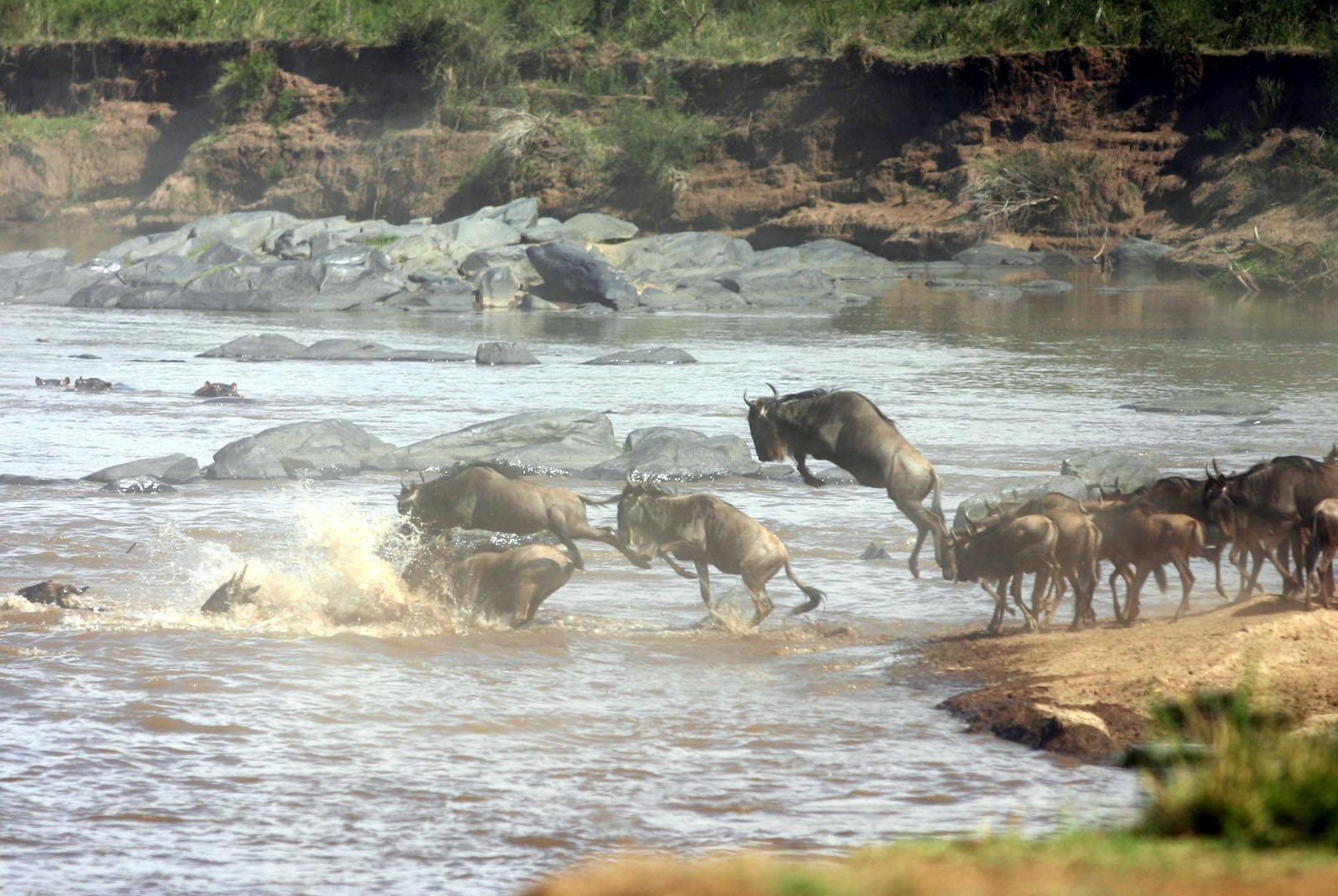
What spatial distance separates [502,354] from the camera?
21391 mm

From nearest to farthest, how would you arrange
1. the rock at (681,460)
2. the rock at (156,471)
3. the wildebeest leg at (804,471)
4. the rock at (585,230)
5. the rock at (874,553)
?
the wildebeest leg at (804,471) < the rock at (874,553) < the rock at (156,471) < the rock at (681,460) < the rock at (585,230)

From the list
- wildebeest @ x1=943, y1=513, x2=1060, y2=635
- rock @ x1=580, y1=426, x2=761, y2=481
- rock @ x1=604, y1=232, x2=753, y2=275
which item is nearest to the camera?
wildebeest @ x1=943, y1=513, x2=1060, y2=635

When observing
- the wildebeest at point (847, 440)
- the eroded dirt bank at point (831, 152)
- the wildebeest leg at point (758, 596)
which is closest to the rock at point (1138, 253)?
the eroded dirt bank at point (831, 152)

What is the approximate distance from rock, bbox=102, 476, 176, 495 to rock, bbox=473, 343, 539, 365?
29.2ft

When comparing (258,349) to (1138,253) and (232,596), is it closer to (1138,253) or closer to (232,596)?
(232,596)

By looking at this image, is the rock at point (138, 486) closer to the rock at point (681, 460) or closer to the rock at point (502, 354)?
the rock at point (681, 460)

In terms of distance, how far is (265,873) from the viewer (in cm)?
513

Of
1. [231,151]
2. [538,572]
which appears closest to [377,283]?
[231,151]

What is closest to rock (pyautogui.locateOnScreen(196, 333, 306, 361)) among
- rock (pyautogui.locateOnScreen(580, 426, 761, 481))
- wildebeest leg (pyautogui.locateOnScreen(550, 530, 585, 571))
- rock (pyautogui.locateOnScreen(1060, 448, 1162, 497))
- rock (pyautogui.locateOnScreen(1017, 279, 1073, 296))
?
rock (pyautogui.locateOnScreen(580, 426, 761, 481))

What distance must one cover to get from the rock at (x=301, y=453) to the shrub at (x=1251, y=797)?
32.2 feet

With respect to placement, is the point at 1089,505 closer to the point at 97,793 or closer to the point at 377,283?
the point at 97,793

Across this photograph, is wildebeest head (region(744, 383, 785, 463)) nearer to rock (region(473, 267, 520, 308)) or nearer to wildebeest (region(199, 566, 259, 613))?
wildebeest (region(199, 566, 259, 613))

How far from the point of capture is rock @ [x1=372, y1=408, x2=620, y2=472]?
13.5 metres

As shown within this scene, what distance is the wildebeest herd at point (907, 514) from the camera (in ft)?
25.9
